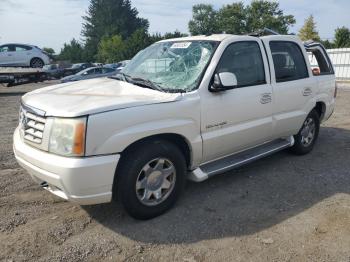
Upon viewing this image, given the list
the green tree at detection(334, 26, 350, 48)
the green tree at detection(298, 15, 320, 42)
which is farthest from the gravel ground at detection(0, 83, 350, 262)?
the green tree at detection(298, 15, 320, 42)

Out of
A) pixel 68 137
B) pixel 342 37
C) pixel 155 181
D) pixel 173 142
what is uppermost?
pixel 342 37

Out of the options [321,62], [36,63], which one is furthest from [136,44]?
[321,62]

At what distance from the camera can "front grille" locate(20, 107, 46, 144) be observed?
10.8ft

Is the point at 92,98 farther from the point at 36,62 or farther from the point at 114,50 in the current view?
the point at 114,50

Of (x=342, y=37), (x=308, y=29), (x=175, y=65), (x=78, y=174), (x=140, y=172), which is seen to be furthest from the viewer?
(x=308, y=29)

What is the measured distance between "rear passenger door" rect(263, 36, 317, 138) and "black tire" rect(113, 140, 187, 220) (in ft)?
5.95

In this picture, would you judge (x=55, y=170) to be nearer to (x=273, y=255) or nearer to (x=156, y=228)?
(x=156, y=228)

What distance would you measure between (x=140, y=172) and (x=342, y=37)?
104ft

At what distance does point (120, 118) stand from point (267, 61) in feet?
7.98

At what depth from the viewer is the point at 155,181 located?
12.1 feet

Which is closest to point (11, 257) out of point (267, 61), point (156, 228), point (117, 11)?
point (156, 228)

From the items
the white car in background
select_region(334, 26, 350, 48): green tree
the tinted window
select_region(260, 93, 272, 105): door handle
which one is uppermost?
select_region(334, 26, 350, 48): green tree

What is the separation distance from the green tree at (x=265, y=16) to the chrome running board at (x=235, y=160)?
5919cm

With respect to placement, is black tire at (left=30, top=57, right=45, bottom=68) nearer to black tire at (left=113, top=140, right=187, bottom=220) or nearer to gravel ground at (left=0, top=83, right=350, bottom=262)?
gravel ground at (left=0, top=83, right=350, bottom=262)
